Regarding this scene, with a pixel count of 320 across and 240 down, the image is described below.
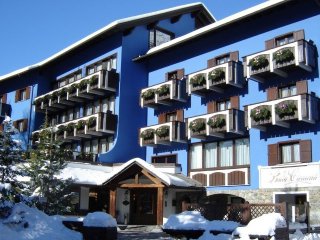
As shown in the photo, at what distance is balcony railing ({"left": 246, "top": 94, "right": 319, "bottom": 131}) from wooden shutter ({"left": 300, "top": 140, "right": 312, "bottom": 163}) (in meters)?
1.21

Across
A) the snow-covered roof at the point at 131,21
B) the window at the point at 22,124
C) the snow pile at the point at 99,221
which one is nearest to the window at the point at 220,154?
the snow-covered roof at the point at 131,21

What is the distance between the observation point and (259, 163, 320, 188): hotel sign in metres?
22.8

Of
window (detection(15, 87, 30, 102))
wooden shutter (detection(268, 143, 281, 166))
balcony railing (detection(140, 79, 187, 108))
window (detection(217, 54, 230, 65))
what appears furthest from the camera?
window (detection(15, 87, 30, 102))

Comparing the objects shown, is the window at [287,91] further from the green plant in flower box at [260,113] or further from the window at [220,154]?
the window at [220,154]

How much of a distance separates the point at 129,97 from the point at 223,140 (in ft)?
28.4

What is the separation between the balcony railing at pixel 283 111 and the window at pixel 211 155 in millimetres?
A: 3647

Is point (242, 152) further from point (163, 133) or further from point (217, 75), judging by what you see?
point (163, 133)

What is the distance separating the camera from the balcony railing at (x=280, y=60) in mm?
Answer: 23219

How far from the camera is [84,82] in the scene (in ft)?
112

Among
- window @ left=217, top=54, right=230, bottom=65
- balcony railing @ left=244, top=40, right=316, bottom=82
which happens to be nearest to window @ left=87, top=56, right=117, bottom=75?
window @ left=217, top=54, right=230, bottom=65

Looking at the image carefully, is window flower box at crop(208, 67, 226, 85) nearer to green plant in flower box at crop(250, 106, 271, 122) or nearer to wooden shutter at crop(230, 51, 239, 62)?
wooden shutter at crop(230, 51, 239, 62)

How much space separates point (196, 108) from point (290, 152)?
7375 millimetres

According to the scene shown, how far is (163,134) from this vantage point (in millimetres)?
29312

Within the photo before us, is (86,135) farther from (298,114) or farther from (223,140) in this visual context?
(298,114)
